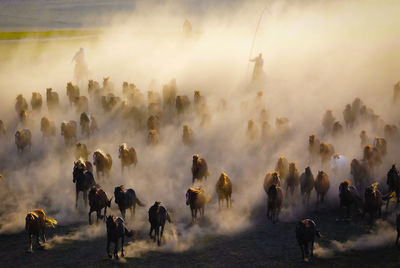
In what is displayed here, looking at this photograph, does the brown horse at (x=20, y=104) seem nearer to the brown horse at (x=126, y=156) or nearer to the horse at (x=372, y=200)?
the brown horse at (x=126, y=156)

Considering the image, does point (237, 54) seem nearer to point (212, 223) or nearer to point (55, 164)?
point (55, 164)

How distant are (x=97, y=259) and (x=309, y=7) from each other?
51693 millimetres

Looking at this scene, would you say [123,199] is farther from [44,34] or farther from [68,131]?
[44,34]

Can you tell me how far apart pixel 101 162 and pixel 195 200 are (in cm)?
573

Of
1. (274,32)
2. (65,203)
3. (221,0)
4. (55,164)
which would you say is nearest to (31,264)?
(65,203)

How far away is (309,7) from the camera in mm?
59281

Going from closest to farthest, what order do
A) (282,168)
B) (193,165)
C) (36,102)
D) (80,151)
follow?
1. (282,168)
2. (193,165)
3. (80,151)
4. (36,102)

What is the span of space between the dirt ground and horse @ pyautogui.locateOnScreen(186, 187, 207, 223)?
1.26 m

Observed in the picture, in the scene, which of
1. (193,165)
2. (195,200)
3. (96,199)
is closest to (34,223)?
(96,199)

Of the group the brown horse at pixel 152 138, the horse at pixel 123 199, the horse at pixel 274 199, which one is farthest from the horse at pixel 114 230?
the brown horse at pixel 152 138

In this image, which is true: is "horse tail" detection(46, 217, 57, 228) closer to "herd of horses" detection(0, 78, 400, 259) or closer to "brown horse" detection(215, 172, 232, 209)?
"herd of horses" detection(0, 78, 400, 259)

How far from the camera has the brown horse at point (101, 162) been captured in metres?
20.8

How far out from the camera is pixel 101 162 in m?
20.9

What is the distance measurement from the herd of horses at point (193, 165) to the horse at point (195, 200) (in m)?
0.04
